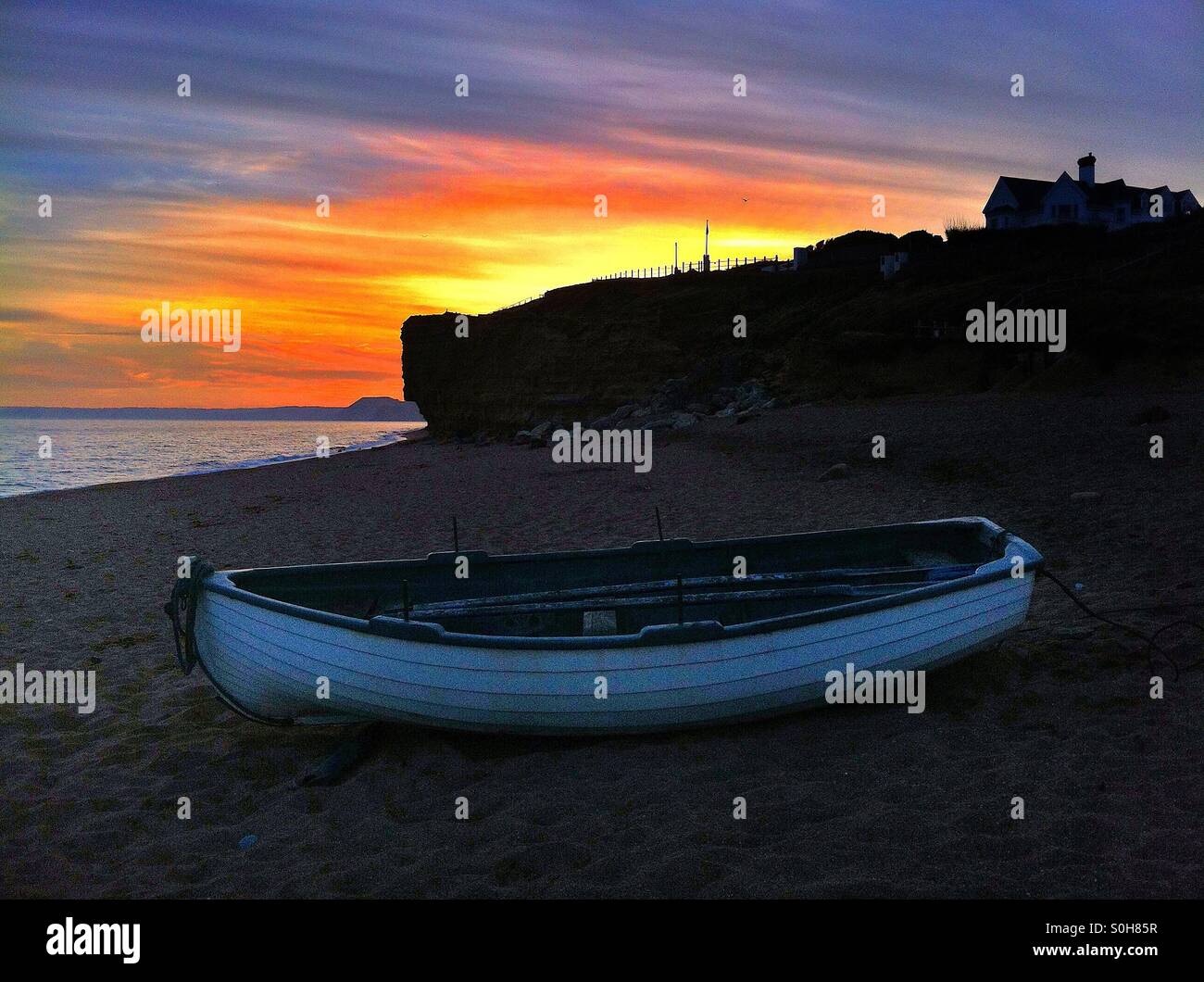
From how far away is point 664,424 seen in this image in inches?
1273

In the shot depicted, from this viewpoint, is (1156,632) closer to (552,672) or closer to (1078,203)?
(552,672)

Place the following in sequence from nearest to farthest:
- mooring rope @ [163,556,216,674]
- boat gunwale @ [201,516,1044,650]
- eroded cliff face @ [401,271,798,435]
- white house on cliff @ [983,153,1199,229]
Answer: boat gunwale @ [201,516,1044,650], mooring rope @ [163,556,216,674], eroded cliff face @ [401,271,798,435], white house on cliff @ [983,153,1199,229]

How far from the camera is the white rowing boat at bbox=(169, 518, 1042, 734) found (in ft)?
18.2

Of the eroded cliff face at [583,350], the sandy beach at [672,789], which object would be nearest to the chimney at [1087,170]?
the eroded cliff face at [583,350]

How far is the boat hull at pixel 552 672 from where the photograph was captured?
218 inches

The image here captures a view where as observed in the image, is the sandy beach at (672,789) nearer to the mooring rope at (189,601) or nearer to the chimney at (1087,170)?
the mooring rope at (189,601)

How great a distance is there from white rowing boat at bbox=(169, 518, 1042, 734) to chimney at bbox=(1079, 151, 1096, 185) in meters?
58.9

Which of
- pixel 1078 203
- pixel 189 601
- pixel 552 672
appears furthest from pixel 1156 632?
pixel 1078 203

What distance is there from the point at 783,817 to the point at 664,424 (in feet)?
91.4

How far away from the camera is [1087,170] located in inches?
2188

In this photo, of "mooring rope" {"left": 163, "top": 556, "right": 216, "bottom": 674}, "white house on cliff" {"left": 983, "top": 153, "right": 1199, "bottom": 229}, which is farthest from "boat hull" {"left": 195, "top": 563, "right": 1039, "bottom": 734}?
"white house on cliff" {"left": 983, "top": 153, "right": 1199, "bottom": 229}

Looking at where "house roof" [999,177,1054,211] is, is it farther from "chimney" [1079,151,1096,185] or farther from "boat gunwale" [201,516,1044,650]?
"boat gunwale" [201,516,1044,650]

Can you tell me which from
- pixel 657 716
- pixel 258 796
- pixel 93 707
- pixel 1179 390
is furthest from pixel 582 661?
pixel 1179 390

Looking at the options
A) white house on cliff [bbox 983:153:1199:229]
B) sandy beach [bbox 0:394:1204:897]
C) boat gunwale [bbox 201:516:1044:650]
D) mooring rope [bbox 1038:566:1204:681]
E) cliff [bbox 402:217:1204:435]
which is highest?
white house on cliff [bbox 983:153:1199:229]
